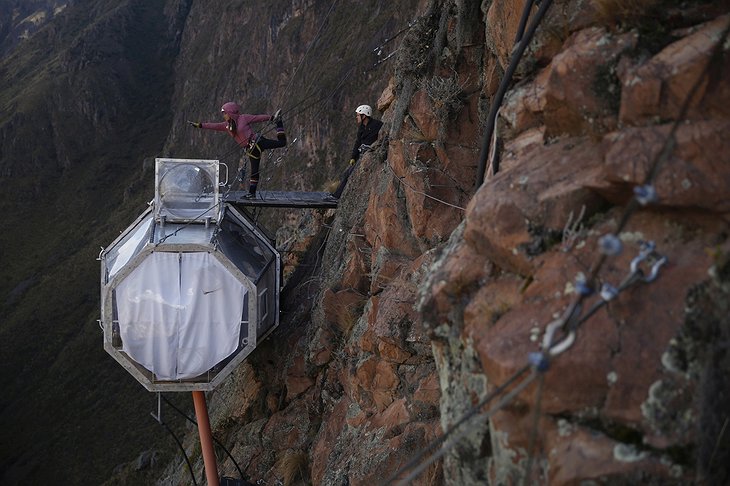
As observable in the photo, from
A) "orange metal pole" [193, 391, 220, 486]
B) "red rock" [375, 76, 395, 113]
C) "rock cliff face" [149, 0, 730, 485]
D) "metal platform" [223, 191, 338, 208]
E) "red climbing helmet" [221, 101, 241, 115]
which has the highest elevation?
"rock cliff face" [149, 0, 730, 485]

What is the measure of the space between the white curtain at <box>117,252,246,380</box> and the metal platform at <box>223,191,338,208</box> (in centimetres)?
268

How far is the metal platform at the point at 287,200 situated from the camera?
12625 millimetres

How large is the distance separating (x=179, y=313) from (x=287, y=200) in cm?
358

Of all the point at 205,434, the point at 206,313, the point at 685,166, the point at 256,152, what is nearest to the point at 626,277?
the point at 685,166

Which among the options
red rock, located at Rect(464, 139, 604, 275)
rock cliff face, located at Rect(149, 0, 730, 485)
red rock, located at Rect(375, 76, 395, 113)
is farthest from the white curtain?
red rock, located at Rect(464, 139, 604, 275)

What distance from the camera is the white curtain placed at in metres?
9.90

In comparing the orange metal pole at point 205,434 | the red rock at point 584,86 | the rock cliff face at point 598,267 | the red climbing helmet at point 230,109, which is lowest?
the orange metal pole at point 205,434

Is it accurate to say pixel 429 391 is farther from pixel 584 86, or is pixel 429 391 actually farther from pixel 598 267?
pixel 584 86

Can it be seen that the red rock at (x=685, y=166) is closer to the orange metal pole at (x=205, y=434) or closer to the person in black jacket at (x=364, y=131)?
the orange metal pole at (x=205, y=434)

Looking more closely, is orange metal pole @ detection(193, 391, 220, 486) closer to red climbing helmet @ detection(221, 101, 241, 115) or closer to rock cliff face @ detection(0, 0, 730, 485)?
A: rock cliff face @ detection(0, 0, 730, 485)

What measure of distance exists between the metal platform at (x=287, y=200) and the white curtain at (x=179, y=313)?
105 inches

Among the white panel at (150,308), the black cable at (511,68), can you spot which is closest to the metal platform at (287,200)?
the white panel at (150,308)

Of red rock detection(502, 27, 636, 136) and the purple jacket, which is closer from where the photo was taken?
red rock detection(502, 27, 636, 136)

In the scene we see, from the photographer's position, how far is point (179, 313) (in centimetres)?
991
